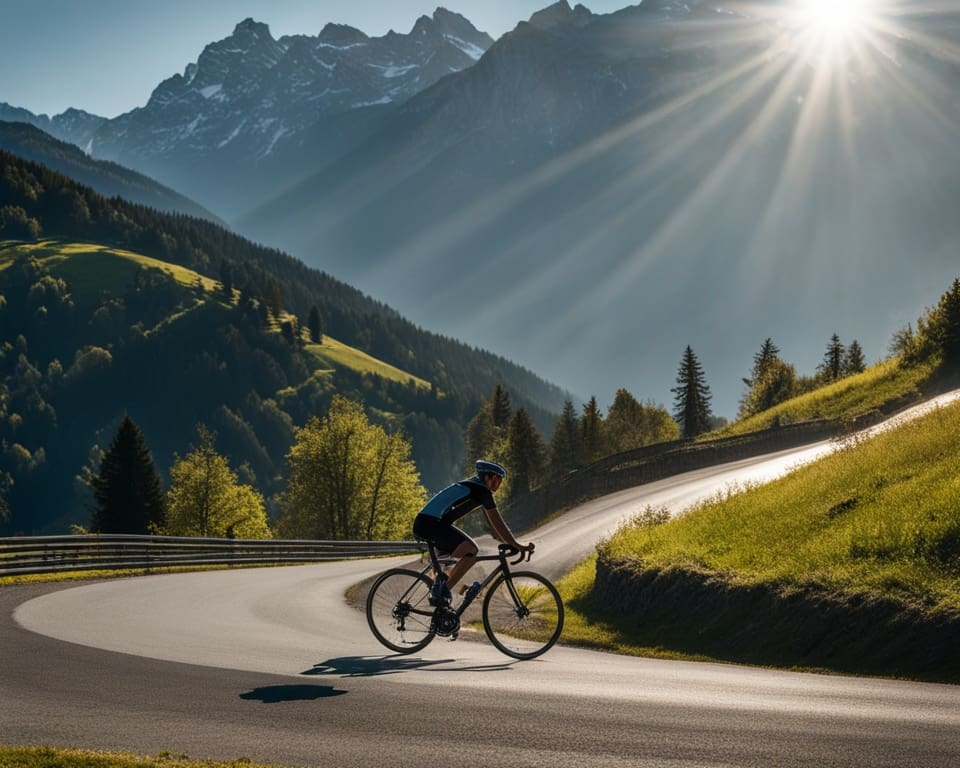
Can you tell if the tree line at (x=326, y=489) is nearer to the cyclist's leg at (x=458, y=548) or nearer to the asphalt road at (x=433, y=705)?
the asphalt road at (x=433, y=705)

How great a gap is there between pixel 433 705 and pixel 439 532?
3480mm

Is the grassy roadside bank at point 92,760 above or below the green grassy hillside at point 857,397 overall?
below

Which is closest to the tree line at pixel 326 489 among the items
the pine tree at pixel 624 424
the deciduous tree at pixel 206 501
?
the deciduous tree at pixel 206 501

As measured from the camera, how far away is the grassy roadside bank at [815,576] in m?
11.1

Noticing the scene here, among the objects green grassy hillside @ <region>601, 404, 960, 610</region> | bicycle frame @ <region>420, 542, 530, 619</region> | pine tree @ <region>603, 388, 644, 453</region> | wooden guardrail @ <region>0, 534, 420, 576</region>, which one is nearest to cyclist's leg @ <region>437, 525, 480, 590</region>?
bicycle frame @ <region>420, 542, 530, 619</region>

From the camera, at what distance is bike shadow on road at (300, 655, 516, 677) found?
10.3 meters

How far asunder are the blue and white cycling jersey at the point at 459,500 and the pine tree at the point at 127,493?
55146 millimetres

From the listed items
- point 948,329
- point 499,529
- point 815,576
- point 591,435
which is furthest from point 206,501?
point 815,576

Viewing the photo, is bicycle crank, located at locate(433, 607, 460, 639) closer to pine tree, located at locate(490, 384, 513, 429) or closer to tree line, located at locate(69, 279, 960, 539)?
tree line, located at locate(69, 279, 960, 539)

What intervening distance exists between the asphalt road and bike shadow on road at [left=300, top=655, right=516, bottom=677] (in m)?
0.03

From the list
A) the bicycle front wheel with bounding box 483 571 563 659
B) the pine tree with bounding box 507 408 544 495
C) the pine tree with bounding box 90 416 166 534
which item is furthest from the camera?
the pine tree with bounding box 507 408 544 495

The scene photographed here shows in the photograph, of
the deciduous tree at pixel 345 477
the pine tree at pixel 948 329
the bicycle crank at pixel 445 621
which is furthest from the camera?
the deciduous tree at pixel 345 477

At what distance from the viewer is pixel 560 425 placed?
106188 millimetres

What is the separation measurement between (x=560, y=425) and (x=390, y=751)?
100.0 m
